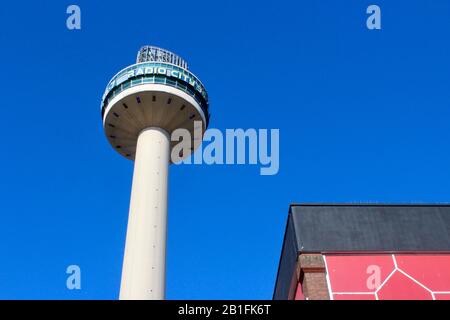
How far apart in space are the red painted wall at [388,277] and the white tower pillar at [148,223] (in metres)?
9.70

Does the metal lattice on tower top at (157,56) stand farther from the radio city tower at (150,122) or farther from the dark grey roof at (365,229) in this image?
the dark grey roof at (365,229)

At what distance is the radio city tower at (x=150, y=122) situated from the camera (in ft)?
115

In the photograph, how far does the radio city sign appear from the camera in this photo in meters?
42.0

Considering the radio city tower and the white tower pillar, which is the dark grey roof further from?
the radio city tower

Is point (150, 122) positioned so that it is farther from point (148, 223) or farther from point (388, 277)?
point (388, 277)

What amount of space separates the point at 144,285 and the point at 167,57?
21.5m

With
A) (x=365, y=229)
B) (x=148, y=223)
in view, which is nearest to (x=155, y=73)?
(x=148, y=223)

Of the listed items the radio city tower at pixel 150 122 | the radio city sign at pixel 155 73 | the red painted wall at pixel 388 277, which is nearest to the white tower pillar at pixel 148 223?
the radio city tower at pixel 150 122

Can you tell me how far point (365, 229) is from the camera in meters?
30.3

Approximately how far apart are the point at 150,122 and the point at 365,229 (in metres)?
19.6

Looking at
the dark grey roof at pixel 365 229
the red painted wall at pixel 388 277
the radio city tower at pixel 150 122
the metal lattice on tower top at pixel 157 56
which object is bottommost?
the red painted wall at pixel 388 277

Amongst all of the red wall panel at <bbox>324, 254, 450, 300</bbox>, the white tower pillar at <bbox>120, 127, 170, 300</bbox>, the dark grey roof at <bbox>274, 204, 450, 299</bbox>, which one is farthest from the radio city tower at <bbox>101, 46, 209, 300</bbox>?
the red wall panel at <bbox>324, 254, 450, 300</bbox>
